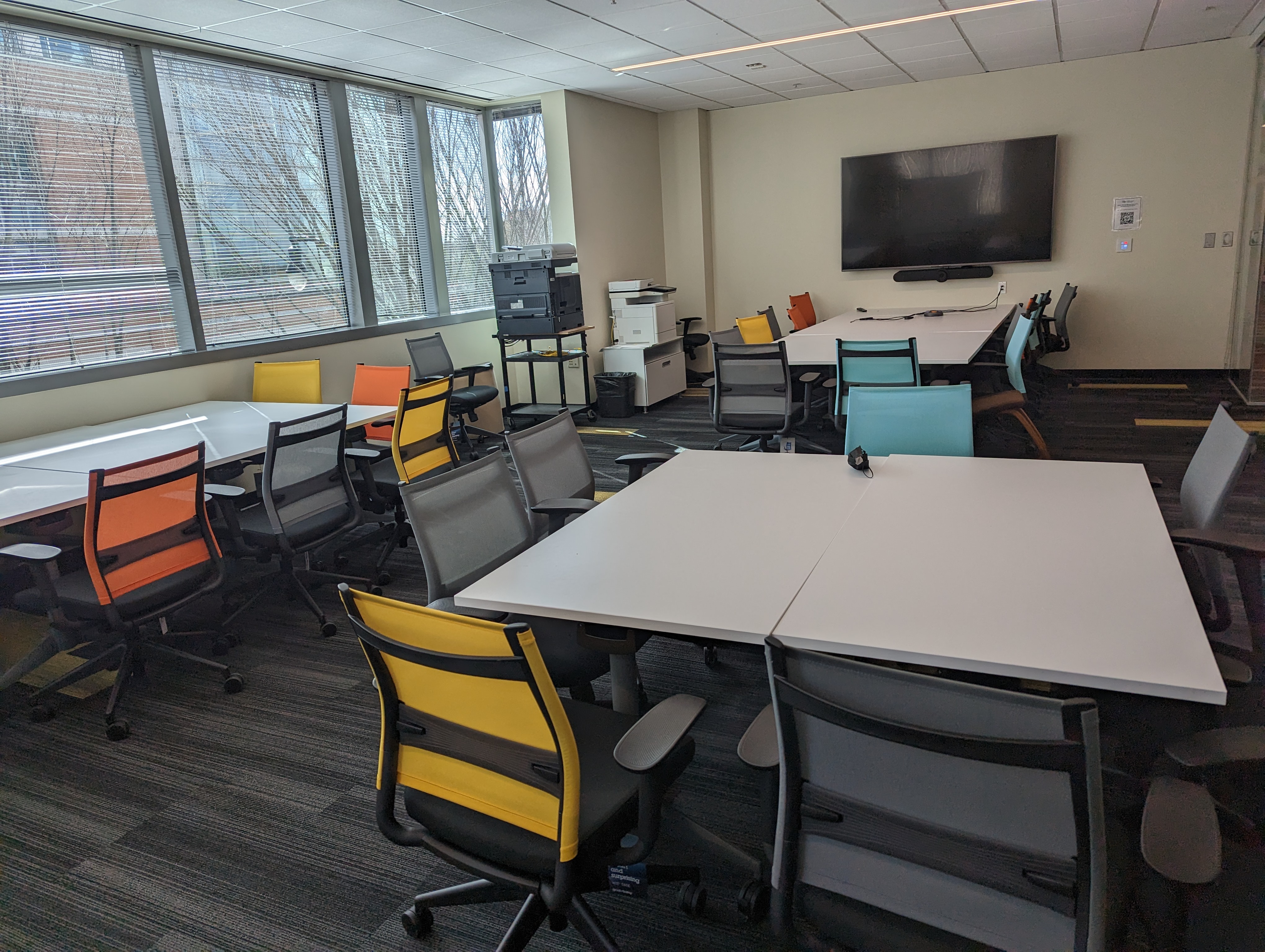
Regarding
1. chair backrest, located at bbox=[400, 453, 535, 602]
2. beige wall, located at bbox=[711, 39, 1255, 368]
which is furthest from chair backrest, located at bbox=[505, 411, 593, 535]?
beige wall, located at bbox=[711, 39, 1255, 368]

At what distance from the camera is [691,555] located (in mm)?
2170

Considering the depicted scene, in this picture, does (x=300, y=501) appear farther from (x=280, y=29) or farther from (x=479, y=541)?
(x=280, y=29)

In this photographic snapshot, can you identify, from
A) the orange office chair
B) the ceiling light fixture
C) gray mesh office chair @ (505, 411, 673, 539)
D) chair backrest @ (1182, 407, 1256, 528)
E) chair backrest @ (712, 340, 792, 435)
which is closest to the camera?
chair backrest @ (1182, 407, 1256, 528)

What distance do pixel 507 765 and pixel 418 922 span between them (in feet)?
2.31

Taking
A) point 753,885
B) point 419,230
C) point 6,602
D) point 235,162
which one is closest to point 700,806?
point 753,885

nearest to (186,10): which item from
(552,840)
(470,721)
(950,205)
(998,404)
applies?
(470,721)

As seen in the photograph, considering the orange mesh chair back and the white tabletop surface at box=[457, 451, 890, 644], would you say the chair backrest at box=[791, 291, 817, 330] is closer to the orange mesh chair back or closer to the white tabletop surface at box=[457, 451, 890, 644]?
the orange mesh chair back

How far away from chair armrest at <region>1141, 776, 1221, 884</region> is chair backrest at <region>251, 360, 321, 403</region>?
16.2 feet

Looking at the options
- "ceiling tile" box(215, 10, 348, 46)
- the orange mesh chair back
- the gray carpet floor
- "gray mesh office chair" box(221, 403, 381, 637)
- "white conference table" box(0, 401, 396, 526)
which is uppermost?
"ceiling tile" box(215, 10, 348, 46)

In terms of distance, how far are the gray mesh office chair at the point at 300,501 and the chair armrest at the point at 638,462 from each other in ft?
4.26

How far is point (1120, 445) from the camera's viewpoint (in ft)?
18.8

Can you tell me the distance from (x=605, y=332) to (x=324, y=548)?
4.29 metres

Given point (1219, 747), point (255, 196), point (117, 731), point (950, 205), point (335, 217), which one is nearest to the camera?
point (1219, 747)

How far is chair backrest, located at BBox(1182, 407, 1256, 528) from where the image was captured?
2172 millimetres
